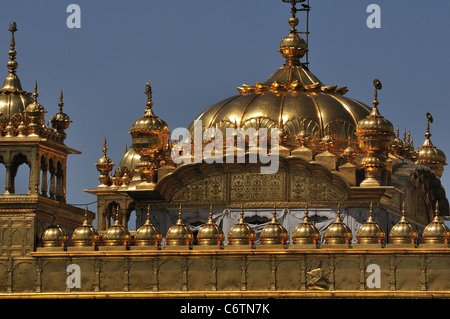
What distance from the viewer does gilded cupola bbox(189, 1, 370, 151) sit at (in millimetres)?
62844

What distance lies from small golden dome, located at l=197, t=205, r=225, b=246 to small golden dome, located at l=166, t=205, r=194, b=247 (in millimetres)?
306

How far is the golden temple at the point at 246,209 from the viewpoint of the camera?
5700 centimetres

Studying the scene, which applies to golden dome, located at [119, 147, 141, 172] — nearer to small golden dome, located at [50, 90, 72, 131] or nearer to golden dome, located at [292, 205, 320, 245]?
small golden dome, located at [50, 90, 72, 131]

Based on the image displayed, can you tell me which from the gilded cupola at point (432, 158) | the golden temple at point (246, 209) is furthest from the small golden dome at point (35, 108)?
the gilded cupola at point (432, 158)

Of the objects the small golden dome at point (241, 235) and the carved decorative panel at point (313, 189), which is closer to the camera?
the small golden dome at point (241, 235)

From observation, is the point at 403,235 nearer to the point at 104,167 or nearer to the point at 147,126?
the point at 147,126

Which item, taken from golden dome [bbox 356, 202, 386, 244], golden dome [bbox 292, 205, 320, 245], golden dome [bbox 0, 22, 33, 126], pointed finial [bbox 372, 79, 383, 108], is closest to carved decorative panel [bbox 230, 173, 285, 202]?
pointed finial [bbox 372, 79, 383, 108]

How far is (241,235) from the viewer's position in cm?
5775

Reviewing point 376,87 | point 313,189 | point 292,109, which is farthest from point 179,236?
point 376,87

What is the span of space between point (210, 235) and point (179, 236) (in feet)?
3.02

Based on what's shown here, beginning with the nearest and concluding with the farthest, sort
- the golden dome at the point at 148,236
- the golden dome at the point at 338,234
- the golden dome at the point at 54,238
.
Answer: the golden dome at the point at 338,234 → the golden dome at the point at 148,236 → the golden dome at the point at 54,238

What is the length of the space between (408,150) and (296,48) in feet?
17.1

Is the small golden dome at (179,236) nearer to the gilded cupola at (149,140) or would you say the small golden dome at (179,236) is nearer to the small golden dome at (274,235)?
the small golden dome at (274,235)
